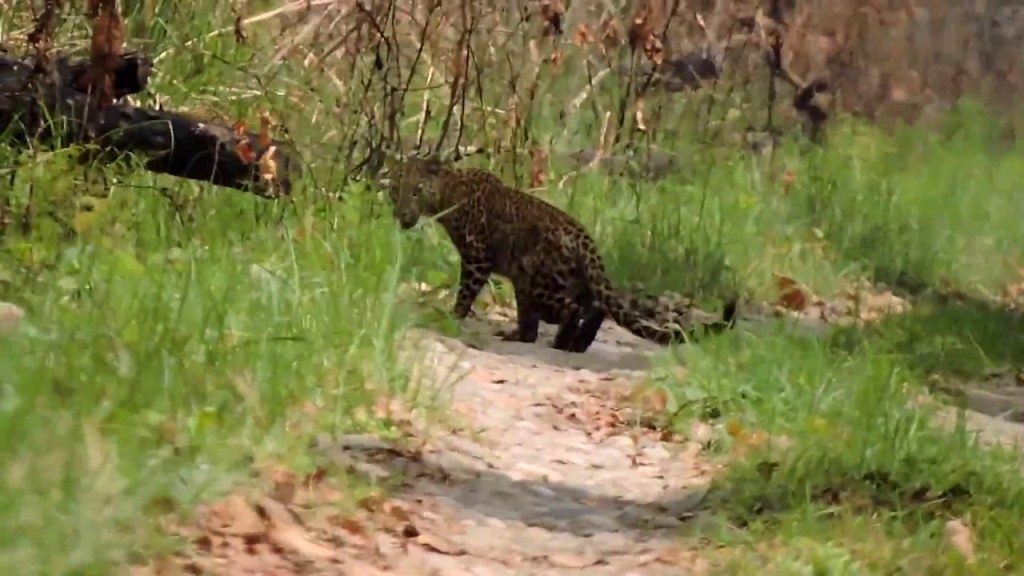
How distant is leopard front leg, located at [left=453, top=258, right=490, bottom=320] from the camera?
6953mm

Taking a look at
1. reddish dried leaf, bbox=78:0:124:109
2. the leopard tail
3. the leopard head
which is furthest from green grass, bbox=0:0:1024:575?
reddish dried leaf, bbox=78:0:124:109

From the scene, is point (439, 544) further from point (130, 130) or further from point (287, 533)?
point (130, 130)

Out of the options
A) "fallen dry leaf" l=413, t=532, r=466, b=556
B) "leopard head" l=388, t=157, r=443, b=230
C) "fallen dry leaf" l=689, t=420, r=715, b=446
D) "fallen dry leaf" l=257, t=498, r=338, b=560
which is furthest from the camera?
"leopard head" l=388, t=157, r=443, b=230

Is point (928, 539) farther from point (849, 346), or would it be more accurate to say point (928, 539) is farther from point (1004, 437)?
point (849, 346)

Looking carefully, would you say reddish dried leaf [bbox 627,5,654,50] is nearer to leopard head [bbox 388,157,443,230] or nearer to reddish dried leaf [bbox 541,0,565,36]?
reddish dried leaf [bbox 541,0,565,36]

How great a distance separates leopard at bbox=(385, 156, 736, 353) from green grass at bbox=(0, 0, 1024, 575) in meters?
0.31

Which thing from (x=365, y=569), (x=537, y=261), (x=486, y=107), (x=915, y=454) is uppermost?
(x=486, y=107)

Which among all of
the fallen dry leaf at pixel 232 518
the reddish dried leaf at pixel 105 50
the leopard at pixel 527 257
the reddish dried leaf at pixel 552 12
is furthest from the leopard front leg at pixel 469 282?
the fallen dry leaf at pixel 232 518

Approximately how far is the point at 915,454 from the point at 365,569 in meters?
1.98

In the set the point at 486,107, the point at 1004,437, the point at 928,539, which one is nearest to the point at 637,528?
the point at 928,539

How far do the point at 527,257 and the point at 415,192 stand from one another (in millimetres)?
693

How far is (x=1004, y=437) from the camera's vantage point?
5.64m

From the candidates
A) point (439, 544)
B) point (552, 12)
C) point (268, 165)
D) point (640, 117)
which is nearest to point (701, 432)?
point (439, 544)

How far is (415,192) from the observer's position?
7156 mm
